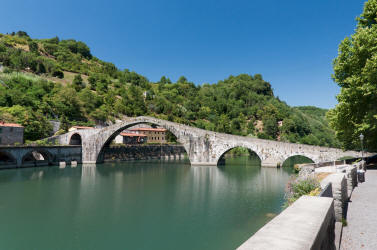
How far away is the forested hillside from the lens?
1889 inches

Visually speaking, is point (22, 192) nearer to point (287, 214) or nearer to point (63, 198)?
point (63, 198)

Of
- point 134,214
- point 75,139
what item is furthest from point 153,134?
point 134,214

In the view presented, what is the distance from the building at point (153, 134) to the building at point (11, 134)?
27.5 metres

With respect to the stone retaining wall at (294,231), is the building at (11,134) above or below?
above

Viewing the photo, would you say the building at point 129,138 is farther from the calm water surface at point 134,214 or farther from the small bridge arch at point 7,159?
the calm water surface at point 134,214

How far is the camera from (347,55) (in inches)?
648

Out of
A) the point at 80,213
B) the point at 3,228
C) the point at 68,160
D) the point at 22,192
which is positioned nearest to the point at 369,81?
the point at 80,213

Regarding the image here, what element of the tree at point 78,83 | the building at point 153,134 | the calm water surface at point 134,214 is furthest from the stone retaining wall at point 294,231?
the tree at point 78,83

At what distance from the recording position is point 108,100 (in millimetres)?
67562

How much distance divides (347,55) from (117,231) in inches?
682

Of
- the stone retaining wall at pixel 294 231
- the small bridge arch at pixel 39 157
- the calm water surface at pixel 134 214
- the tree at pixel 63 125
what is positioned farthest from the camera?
the tree at pixel 63 125

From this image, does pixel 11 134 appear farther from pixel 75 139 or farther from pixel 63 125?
pixel 63 125

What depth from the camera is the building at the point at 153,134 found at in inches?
2392

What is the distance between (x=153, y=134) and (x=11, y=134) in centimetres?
3376
